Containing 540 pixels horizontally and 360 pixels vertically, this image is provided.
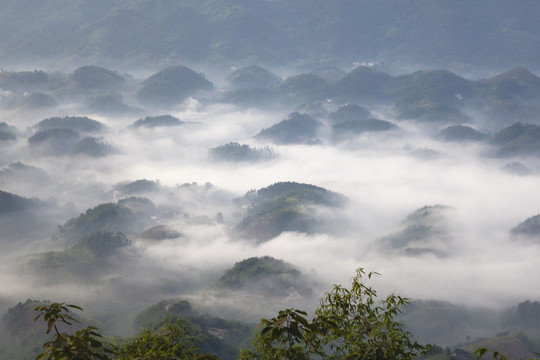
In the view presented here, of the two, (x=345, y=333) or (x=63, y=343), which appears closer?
(x=63, y=343)

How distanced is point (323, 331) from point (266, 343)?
9.97ft

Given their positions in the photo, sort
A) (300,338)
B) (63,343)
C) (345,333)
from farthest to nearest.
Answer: (345,333), (300,338), (63,343)

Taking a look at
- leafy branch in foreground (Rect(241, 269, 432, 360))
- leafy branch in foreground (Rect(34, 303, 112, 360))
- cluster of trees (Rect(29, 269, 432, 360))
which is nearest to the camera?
leafy branch in foreground (Rect(34, 303, 112, 360))

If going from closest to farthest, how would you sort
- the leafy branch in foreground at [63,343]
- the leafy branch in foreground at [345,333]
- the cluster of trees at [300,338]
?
the leafy branch in foreground at [63,343] → the cluster of trees at [300,338] → the leafy branch in foreground at [345,333]

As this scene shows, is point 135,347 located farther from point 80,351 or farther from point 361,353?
point 361,353

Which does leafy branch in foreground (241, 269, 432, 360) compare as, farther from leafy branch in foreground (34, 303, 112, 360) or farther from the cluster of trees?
leafy branch in foreground (34, 303, 112, 360)

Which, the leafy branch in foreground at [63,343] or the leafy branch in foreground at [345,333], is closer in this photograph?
the leafy branch in foreground at [63,343]

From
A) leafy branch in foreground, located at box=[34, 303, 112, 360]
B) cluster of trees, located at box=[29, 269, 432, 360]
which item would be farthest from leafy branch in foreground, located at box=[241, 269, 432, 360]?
leafy branch in foreground, located at box=[34, 303, 112, 360]

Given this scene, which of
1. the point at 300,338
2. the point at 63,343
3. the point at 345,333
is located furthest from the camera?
the point at 345,333

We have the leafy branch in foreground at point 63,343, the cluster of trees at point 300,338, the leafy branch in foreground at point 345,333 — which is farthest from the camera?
the leafy branch in foreground at point 345,333

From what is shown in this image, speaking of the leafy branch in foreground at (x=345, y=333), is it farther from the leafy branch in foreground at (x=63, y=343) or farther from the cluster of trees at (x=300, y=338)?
the leafy branch in foreground at (x=63, y=343)

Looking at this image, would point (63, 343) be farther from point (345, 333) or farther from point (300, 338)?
point (345, 333)

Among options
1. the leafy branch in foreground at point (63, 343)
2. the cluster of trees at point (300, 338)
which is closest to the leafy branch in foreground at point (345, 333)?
the cluster of trees at point (300, 338)

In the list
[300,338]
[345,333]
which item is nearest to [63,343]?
[300,338]
